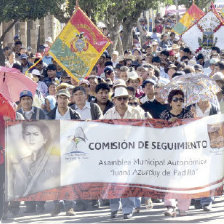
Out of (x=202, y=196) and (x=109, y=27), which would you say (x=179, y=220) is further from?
(x=109, y=27)

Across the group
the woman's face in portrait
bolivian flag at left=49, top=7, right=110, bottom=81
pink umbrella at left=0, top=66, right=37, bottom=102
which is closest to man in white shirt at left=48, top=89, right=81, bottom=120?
pink umbrella at left=0, top=66, right=37, bottom=102

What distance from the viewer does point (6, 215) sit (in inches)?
496

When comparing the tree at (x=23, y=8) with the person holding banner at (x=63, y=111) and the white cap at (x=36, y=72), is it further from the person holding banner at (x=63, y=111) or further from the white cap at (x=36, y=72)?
the person holding banner at (x=63, y=111)

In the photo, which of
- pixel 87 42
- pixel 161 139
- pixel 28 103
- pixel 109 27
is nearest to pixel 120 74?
pixel 87 42

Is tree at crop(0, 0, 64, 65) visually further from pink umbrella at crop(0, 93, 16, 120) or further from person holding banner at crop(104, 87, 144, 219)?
pink umbrella at crop(0, 93, 16, 120)

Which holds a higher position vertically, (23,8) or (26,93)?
(23,8)

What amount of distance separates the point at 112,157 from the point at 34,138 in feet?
3.17

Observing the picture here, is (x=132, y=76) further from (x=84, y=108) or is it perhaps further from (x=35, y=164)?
(x=35, y=164)

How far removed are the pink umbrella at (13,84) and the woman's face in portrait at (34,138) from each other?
1.65m

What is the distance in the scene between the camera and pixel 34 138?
11906mm

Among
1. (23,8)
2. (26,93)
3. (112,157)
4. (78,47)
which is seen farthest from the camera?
(23,8)

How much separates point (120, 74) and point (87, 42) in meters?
0.89

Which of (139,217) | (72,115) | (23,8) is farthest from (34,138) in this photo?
(23,8)

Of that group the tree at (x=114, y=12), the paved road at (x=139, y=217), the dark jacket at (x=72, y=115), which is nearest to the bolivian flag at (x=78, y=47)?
the dark jacket at (x=72, y=115)
